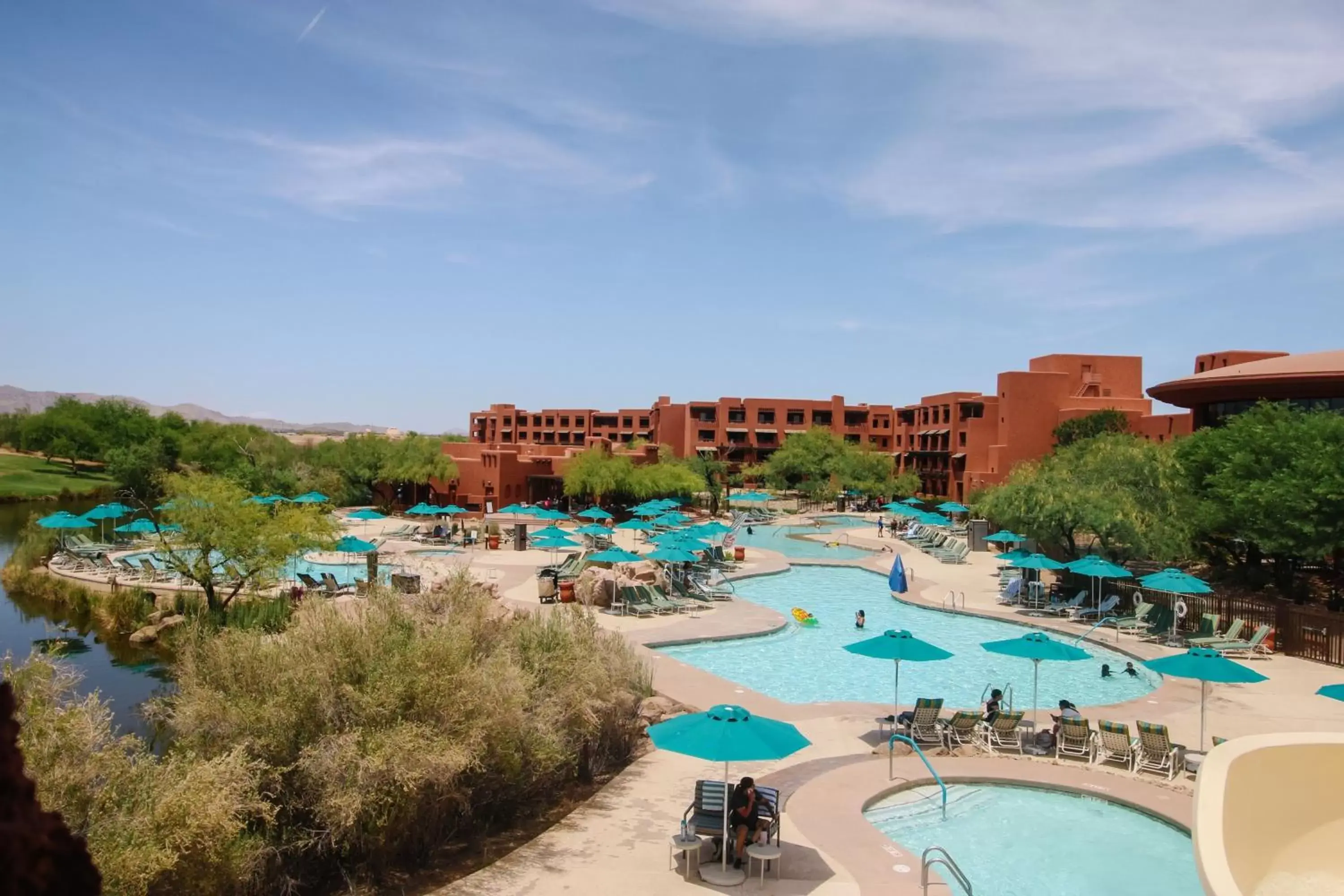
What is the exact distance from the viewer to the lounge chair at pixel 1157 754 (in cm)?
1171

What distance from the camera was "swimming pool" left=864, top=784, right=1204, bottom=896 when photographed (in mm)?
9070

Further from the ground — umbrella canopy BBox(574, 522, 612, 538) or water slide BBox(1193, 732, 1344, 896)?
water slide BBox(1193, 732, 1344, 896)

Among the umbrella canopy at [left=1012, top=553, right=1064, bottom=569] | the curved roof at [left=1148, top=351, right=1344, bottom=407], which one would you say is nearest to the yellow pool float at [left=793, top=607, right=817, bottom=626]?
the umbrella canopy at [left=1012, top=553, right=1064, bottom=569]

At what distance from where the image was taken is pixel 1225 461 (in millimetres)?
24844

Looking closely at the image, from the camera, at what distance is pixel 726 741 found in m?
8.59

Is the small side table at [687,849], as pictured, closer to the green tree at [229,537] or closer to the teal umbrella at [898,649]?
the teal umbrella at [898,649]

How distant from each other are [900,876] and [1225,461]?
70.2 feet

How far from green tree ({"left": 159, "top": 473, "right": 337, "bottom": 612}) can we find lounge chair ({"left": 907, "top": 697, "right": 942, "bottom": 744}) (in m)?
14.7

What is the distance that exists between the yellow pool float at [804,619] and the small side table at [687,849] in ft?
43.2

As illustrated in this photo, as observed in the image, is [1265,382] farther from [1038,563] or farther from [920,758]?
[920,758]

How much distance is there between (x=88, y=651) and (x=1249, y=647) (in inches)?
996

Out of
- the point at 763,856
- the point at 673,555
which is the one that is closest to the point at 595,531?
the point at 673,555

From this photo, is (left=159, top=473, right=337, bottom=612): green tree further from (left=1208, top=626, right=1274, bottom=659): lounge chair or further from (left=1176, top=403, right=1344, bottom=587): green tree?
(left=1176, top=403, right=1344, bottom=587): green tree

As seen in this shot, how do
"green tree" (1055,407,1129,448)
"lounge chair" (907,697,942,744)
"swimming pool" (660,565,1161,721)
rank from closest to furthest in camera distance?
"lounge chair" (907,697,942,744) < "swimming pool" (660,565,1161,721) < "green tree" (1055,407,1129,448)
